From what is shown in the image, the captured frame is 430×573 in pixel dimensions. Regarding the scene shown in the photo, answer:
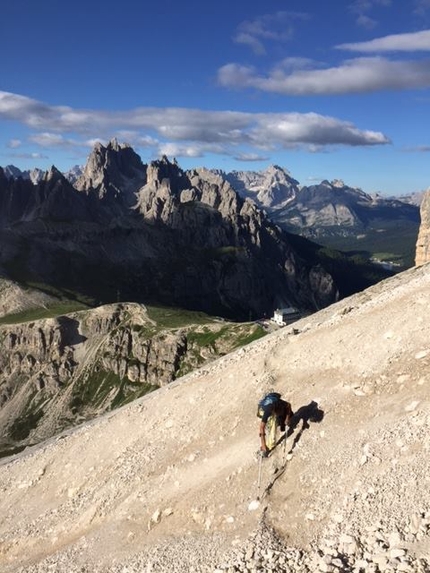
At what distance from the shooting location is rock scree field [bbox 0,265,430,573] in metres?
19.6

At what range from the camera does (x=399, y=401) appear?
25188mm

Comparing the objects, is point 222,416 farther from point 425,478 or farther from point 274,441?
point 425,478

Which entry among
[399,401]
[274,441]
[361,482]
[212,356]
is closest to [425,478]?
[361,482]

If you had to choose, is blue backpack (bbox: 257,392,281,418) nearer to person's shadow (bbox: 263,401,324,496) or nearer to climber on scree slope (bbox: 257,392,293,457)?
climber on scree slope (bbox: 257,392,293,457)

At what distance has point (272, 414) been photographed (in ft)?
86.1

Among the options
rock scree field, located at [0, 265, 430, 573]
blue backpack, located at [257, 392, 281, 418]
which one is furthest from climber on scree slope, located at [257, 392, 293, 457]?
rock scree field, located at [0, 265, 430, 573]

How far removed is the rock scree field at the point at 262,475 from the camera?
19.6 meters

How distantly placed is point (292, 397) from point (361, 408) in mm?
5374

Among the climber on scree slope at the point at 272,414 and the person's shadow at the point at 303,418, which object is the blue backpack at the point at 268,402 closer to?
the climber on scree slope at the point at 272,414

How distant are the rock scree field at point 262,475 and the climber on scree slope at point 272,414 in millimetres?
654

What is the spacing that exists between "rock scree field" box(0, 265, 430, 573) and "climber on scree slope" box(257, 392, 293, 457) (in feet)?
2.15

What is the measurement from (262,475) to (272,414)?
3007 millimetres

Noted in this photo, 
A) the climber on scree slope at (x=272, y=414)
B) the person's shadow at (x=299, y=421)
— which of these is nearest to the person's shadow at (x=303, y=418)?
the person's shadow at (x=299, y=421)

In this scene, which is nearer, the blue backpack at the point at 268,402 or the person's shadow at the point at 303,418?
the blue backpack at the point at 268,402
